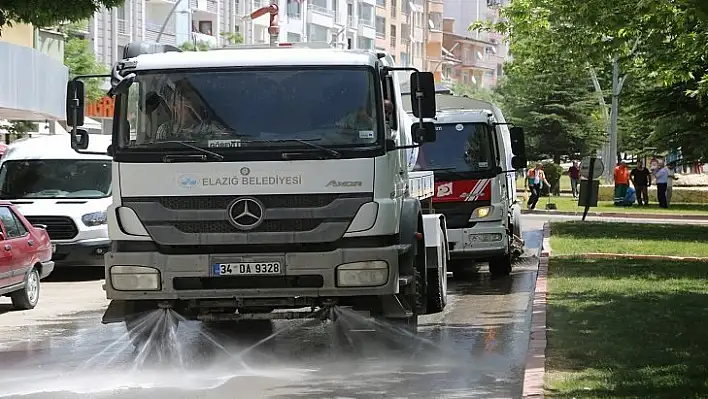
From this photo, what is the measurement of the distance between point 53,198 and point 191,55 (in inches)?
445

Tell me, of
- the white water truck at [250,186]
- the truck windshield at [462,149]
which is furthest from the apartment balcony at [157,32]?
the white water truck at [250,186]

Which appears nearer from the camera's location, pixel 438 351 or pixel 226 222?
pixel 226 222

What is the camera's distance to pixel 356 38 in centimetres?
10275

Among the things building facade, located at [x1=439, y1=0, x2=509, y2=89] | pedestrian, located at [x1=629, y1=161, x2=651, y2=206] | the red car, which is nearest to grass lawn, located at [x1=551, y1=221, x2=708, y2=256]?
the red car

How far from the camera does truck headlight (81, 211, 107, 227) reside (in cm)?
2144

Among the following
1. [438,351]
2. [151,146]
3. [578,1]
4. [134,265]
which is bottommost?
[438,351]

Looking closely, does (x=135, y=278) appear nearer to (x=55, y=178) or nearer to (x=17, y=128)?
(x=55, y=178)

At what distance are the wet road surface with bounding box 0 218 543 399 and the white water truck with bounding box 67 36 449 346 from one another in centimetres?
61

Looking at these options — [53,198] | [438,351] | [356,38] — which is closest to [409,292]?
[438,351]

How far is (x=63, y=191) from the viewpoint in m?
22.5

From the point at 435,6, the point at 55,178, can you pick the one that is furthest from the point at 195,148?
the point at 435,6

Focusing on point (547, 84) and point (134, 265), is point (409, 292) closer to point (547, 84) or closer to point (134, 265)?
Answer: point (134, 265)

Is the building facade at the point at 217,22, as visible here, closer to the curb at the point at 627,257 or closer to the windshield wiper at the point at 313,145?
the curb at the point at 627,257

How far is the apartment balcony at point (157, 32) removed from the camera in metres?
70.4
